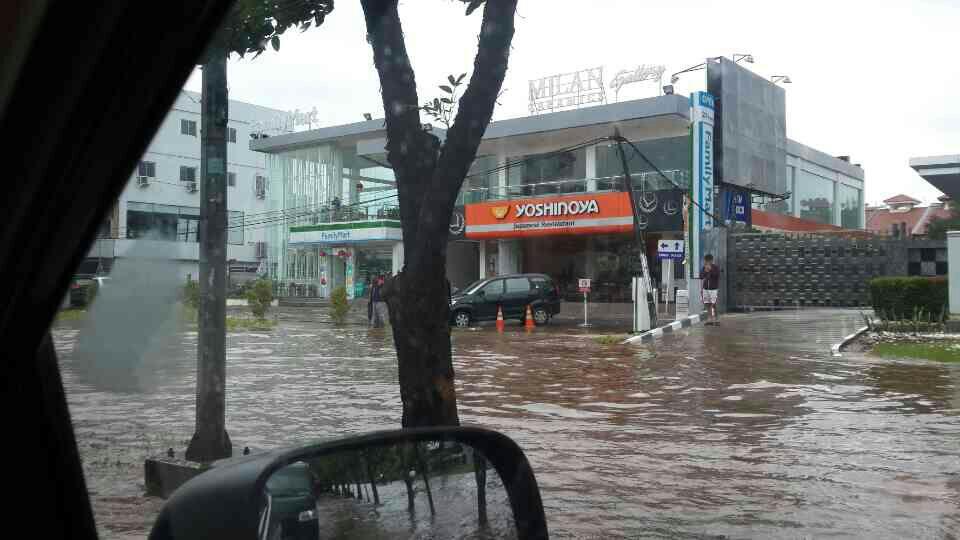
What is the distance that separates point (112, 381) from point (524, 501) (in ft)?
12.7

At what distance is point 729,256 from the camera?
91.9ft

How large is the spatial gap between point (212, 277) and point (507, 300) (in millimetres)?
18674

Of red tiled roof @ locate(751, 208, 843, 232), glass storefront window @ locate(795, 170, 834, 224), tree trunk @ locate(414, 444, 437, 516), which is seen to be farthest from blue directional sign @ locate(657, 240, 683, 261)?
glass storefront window @ locate(795, 170, 834, 224)

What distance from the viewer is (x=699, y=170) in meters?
25.8

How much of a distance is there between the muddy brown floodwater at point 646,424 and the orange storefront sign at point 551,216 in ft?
53.3

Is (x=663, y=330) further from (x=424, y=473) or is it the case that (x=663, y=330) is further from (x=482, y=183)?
(x=482, y=183)

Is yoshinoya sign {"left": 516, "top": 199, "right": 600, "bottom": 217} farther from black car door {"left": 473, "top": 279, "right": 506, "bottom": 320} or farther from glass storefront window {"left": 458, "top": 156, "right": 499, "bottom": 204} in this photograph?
black car door {"left": 473, "top": 279, "right": 506, "bottom": 320}

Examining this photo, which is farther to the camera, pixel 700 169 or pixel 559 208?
pixel 559 208

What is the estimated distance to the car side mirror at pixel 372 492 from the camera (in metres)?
1.43

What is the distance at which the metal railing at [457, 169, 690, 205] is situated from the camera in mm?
31406

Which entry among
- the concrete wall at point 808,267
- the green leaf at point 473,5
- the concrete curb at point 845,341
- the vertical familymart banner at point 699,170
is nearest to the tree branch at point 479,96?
the green leaf at point 473,5

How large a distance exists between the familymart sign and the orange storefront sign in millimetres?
4010

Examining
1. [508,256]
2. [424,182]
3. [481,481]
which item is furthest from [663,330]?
[481,481]

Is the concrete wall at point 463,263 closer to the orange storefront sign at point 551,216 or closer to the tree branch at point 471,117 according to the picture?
the orange storefront sign at point 551,216
